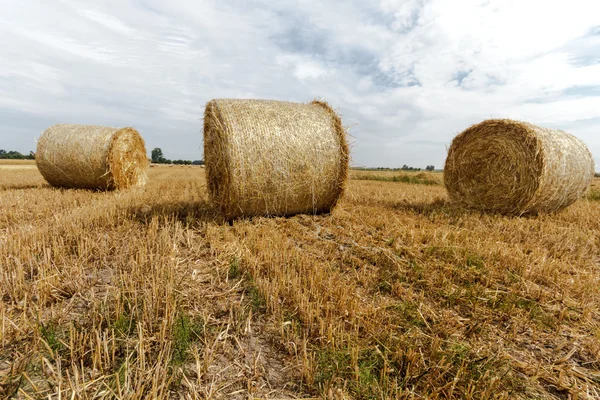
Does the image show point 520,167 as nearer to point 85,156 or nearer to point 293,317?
point 293,317

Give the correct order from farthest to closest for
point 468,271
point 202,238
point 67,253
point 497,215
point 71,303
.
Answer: point 497,215, point 202,238, point 67,253, point 468,271, point 71,303

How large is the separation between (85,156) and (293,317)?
30.3ft

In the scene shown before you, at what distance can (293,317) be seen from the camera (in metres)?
2.25

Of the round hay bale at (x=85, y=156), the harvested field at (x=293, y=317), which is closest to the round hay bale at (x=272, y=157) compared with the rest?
the harvested field at (x=293, y=317)

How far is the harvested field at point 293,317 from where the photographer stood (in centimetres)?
164

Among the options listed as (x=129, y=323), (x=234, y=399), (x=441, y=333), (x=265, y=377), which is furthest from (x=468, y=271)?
(x=129, y=323)

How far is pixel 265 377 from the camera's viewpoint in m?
1.72

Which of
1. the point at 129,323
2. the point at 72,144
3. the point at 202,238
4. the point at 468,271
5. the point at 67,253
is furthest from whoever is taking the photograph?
the point at 72,144

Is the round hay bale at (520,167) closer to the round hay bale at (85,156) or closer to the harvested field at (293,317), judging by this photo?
the harvested field at (293,317)

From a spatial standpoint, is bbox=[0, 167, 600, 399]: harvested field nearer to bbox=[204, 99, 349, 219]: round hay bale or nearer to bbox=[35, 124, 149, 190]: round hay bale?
bbox=[204, 99, 349, 219]: round hay bale

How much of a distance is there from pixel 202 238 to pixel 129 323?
2120 millimetres

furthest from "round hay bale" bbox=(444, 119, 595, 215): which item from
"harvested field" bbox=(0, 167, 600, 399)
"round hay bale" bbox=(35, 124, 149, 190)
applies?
"round hay bale" bbox=(35, 124, 149, 190)

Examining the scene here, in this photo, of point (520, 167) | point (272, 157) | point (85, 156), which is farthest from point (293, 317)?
point (85, 156)

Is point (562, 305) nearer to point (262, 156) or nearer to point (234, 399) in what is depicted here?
point (234, 399)
